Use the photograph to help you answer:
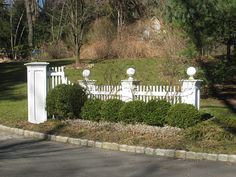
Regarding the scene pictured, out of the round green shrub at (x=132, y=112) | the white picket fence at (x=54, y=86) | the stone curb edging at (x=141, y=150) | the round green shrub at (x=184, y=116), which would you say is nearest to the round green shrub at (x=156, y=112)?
the round green shrub at (x=132, y=112)

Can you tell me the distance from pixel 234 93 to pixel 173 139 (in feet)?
29.8

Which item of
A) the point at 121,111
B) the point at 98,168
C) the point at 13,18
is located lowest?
the point at 98,168

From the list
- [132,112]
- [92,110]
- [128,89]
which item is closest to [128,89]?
[128,89]

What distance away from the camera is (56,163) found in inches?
348

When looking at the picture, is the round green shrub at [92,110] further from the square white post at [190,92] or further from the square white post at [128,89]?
the square white post at [190,92]

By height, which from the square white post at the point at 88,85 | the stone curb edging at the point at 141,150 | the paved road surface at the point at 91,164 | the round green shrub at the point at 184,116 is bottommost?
the paved road surface at the point at 91,164

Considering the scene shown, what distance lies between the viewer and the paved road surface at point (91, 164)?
806 centimetres

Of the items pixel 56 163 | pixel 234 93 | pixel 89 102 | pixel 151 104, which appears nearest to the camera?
pixel 56 163

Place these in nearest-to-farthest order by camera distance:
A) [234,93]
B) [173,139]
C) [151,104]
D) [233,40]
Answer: [173,139] < [151,104] < [233,40] < [234,93]

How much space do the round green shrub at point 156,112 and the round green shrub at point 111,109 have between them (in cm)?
79

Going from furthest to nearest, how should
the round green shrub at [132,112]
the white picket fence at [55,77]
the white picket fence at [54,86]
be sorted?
the white picket fence at [55,77]
the white picket fence at [54,86]
the round green shrub at [132,112]

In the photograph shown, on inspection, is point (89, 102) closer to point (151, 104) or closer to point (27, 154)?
point (151, 104)

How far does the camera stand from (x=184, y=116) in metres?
11.0

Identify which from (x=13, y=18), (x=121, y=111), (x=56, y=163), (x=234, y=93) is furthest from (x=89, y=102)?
(x=13, y=18)
